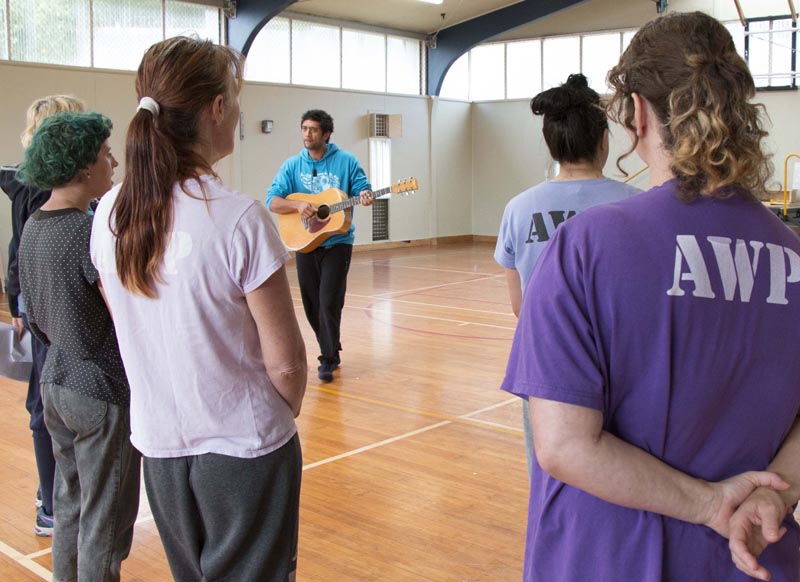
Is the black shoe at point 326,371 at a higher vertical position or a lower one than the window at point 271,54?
lower

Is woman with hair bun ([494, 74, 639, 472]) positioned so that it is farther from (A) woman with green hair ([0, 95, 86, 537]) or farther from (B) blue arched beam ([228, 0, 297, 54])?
(B) blue arched beam ([228, 0, 297, 54])

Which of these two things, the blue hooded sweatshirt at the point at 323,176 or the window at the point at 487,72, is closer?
the blue hooded sweatshirt at the point at 323,176

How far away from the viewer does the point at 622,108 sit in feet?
4.22

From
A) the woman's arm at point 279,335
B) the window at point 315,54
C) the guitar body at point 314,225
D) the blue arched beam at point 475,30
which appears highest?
the blue arched beam at point 475,30

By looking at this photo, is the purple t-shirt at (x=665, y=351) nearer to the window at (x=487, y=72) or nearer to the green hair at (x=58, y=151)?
the green hair at (x=58, y=151)

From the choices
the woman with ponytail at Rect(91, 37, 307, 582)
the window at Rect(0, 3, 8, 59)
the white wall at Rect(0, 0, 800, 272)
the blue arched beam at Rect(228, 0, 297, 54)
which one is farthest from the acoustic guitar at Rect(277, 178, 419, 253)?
the blue arched beam at Rect(228, 0, 297, 54)

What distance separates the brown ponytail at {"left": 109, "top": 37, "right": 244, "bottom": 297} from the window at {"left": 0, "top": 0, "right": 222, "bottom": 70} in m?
8.86

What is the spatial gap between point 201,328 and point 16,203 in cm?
176

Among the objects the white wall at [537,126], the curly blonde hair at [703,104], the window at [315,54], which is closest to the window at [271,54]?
the window at [315,54]

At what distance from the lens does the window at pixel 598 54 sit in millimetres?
15062

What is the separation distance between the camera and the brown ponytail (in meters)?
1.67

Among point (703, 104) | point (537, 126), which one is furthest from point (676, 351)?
point (537, 126)

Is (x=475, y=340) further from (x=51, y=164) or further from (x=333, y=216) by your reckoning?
(x=51, y=164)

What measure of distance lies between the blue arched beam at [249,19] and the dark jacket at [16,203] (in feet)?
30.8
